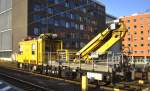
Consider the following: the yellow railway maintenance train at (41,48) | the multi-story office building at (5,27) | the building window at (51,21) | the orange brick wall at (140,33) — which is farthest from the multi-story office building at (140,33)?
the yellow railway maintenance train at (41,48)

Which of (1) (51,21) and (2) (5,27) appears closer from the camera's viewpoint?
(1) (51,21)

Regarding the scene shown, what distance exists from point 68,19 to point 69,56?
205 feet

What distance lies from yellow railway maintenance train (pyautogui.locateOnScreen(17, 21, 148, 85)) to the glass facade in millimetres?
41773

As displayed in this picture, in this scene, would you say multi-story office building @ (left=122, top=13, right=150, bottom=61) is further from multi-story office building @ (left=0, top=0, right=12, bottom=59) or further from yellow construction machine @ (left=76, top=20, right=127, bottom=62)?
yellow construction machine @ (left=76, top=20, right=127, bottom=62)

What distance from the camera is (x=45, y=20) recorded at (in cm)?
7538

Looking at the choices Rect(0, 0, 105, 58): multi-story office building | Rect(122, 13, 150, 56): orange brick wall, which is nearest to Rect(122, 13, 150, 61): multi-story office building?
Rect(122, 13, 150, 56): orange brick wall

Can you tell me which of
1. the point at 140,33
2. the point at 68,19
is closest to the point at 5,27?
the point at 68,19

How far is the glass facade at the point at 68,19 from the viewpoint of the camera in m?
72.5

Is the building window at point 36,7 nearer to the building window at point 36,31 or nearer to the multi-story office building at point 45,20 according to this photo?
the multi-story office building at point 45,20

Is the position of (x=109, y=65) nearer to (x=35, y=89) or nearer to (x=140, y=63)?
(x=35, y=89)

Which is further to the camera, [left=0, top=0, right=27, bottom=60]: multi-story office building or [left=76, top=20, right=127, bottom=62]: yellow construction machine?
[left=0, top=0, right=27, bottom=60]: multi-story office building

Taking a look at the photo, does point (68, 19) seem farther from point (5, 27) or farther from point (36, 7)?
point (5, 27)

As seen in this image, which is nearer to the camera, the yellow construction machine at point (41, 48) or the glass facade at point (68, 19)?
the yellow construction machine at point (41, 48)

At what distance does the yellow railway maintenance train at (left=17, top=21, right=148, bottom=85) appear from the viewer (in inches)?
721
